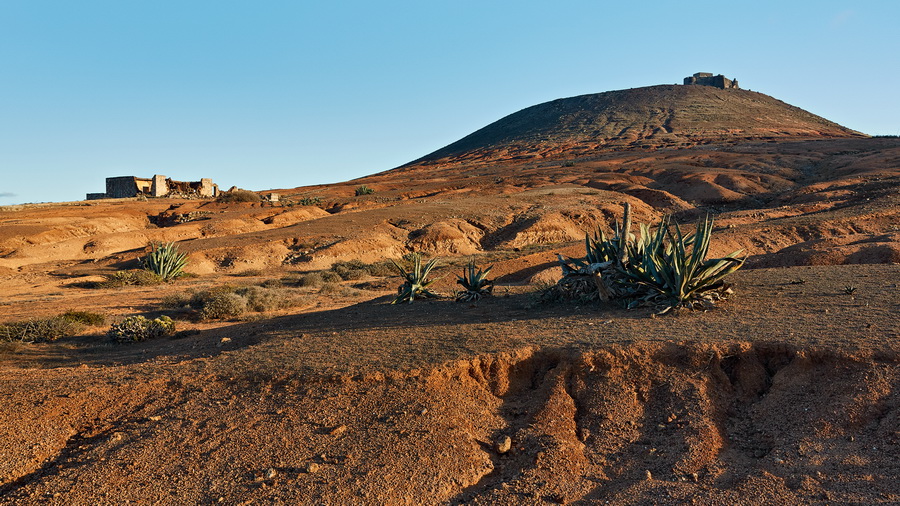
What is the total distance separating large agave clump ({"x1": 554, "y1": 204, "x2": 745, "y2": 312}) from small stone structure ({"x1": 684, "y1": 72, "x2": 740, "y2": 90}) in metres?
101

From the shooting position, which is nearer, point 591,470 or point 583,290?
point 591,470

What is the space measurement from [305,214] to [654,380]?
94.7ft

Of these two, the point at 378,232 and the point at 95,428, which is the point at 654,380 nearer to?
the point at 95,428

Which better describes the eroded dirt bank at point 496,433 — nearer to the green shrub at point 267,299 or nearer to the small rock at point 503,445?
the small rock at point 503,445

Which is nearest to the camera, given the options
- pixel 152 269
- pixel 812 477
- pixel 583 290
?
pixel 812 477

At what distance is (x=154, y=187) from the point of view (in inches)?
1849

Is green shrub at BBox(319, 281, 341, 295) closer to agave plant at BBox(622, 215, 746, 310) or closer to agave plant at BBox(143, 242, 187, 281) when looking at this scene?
agave plant at BBox(143, 242, 187, 281)

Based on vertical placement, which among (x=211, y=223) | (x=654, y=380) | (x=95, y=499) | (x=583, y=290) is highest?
(x=211, y=223)

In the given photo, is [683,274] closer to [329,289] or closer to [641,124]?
[329,289]

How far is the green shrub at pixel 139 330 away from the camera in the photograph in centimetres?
1071

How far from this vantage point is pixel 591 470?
185 inches

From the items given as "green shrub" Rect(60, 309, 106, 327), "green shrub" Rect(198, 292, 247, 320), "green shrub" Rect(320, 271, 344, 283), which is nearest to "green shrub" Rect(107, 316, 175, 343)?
"green shrub" Rect(60, 309, 106, 327)

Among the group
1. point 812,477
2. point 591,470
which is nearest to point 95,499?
point 591,470

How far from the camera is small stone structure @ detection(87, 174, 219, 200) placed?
47.1m
